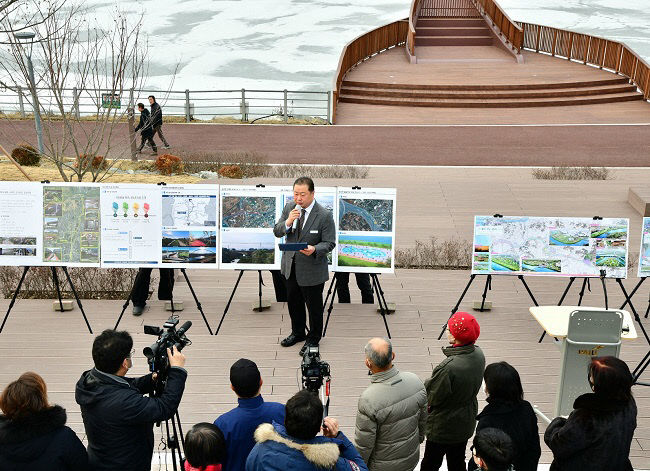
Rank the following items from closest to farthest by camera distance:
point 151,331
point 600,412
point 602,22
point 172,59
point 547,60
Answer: point 600,412, point 151,331, point 547,60, point 172,59, point 602,22

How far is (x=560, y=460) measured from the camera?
14.9ft

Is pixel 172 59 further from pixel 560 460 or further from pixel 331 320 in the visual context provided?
pixel 560 460

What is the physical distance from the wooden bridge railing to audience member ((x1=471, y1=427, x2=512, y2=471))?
26197 mm

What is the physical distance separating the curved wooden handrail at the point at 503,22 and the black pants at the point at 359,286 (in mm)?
Answer: 26371

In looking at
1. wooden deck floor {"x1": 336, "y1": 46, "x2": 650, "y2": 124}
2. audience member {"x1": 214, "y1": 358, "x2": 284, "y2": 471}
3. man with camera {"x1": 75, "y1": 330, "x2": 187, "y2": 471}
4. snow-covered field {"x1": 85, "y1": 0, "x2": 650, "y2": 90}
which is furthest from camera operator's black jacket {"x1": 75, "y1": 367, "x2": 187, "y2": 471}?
snow-covered field {"x1": 85, "y1": 0, "x2": 650, "y2": 90}

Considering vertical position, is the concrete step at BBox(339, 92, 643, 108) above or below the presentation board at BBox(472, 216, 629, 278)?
above

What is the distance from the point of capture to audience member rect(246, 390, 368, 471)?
3.71 m

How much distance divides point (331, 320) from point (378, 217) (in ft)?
4.55

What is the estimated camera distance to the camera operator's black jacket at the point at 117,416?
→ 4.46 meters

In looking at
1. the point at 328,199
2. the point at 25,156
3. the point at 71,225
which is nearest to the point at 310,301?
the point at 328,199

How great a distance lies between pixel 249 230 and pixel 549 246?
324cm

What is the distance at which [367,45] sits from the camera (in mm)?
32719

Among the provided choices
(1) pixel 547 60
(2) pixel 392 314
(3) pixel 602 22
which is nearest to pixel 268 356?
(2) pixel 392 314

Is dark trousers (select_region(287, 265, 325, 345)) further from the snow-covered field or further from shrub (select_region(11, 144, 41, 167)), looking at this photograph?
the snow-covered field
